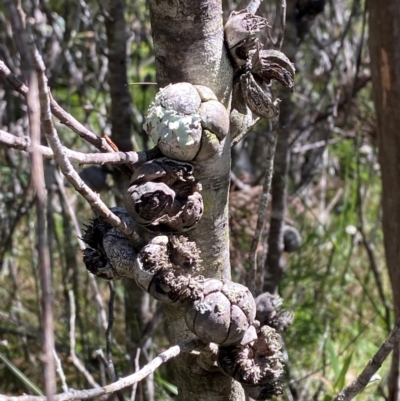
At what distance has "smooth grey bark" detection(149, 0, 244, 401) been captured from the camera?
0.63m

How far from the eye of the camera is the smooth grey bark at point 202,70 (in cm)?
63

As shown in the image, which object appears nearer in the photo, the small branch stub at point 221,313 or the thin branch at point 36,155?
the thin branch at point 36,155

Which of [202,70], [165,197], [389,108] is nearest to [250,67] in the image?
[202,70]

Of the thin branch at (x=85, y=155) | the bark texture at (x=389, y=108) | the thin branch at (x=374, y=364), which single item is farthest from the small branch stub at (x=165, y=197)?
the bark texture at (x=389, y=108)

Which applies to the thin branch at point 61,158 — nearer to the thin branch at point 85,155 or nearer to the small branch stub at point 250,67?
the thin branch at point 85,155

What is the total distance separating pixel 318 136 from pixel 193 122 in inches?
74.3

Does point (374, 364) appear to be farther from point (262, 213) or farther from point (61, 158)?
point (61, 158)

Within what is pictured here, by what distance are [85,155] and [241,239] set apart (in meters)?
1.03

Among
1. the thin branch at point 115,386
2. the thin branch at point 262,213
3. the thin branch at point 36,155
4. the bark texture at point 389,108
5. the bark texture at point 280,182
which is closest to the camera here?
the thin branch at point 36,155

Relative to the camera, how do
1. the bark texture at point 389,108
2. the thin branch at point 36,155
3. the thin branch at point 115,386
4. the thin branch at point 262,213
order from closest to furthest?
the thin branch at point 36,155 → the thin branch at point 115,386 → the thin branch at point 262,213 → the bark texture at point 389,108

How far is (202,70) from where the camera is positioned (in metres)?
0.63

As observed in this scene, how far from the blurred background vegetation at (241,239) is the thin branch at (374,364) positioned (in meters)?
0.50

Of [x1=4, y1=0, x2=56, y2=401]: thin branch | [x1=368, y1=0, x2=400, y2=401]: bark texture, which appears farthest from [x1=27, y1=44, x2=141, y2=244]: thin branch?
[x1=368, y1=0, x2=400, y2=401]: bark texture

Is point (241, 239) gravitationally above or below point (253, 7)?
below
